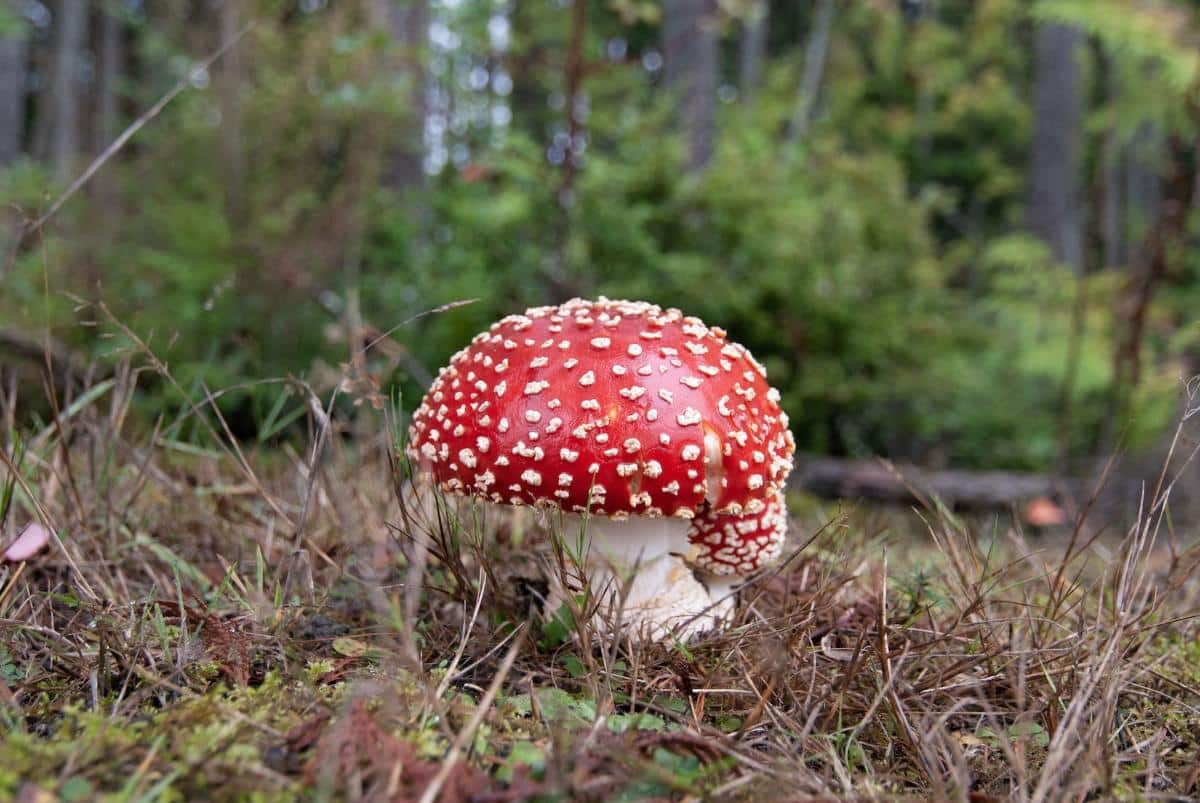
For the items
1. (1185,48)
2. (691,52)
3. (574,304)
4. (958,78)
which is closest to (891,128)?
(958,78)

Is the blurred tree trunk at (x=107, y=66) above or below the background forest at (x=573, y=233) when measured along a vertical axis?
above

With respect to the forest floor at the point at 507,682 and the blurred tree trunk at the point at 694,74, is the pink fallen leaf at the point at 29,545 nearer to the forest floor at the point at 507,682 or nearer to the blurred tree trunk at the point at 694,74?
the forest floor at the point at 507,682

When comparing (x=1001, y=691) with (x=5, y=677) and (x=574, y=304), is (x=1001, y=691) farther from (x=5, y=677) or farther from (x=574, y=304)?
(x=5, y=677)

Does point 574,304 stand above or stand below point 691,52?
below

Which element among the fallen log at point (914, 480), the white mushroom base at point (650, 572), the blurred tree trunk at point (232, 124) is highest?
the blurred tree trunk at point (232, 124)

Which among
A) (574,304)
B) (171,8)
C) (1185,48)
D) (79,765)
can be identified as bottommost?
(79,765)

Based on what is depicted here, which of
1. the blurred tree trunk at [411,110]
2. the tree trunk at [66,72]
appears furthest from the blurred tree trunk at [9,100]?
the blurred tree trunk at [411,110]
